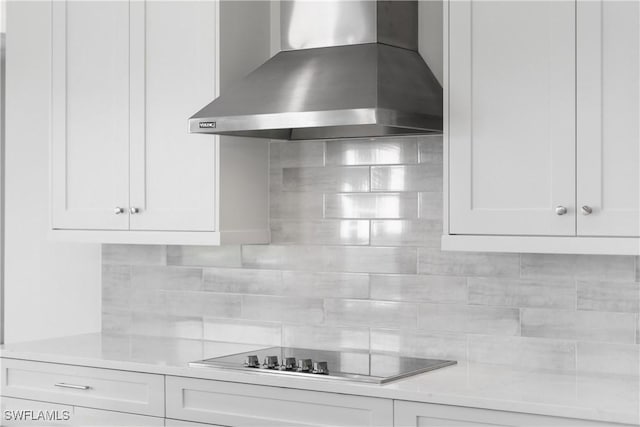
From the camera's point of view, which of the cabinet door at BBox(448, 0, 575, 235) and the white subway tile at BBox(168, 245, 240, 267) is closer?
the cabinet door at BBox(448, 0, 575, 235)

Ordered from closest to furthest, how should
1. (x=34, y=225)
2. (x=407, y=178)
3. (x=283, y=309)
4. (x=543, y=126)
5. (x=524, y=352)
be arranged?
(x=543, y=126), (x=524, y=352), (x=407, y=178), (x=283, y=309), (x=34, y=225)

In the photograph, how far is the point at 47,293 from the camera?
4.29 m

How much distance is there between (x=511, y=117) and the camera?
2.78 metres

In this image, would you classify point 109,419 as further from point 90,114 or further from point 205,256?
point 90,114

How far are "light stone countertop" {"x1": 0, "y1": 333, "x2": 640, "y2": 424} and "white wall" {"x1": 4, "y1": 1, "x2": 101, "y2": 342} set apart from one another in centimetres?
52

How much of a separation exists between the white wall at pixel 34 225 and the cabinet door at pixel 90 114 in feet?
1.71

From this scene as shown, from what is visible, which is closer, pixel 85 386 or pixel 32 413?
pixel 85 386

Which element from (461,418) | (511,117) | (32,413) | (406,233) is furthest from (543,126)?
(32,413)

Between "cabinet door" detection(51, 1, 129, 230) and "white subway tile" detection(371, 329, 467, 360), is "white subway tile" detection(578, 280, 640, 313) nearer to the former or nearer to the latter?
"white subway tile" detection(371, 329, 467, 360)

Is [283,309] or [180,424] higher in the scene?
Answer: [283,309]

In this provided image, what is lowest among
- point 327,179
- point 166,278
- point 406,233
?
point 166,278

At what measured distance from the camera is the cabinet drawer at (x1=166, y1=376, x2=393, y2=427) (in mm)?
2764

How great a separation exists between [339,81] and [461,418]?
1.13m

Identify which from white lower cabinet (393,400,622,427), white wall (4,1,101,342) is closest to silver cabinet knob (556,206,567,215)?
white lower cabinet (393,400,622,427)
